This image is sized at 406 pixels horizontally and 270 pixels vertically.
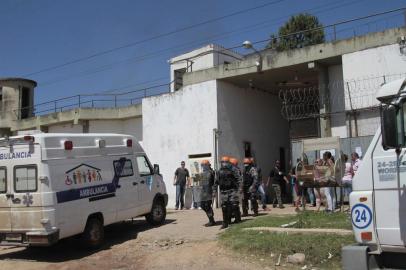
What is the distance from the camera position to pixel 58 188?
426 inches

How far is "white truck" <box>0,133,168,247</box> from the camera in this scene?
34.9 ft

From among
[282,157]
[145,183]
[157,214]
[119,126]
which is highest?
[119,126]

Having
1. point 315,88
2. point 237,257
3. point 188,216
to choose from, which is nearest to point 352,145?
point 315,88

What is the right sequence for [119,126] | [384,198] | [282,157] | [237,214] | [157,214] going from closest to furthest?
[384,198]
[237,214]
[157,214]
[282,157]
[119,126]

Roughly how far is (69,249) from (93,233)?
3.01 ft

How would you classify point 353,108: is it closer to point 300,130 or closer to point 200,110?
point 300,130

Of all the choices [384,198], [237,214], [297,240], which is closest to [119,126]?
[237,214]

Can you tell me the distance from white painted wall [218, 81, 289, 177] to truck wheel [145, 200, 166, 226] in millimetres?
5903

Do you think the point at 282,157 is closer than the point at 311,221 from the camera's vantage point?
No

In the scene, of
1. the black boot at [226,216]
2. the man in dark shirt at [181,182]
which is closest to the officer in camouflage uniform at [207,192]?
the black boot at [226,216]

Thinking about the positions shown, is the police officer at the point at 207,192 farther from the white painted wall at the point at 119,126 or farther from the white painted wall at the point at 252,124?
the white painted wall at the point at 119,126

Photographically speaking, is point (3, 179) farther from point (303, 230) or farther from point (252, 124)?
point (252, 124)

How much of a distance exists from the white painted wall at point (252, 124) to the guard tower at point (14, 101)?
15.5m

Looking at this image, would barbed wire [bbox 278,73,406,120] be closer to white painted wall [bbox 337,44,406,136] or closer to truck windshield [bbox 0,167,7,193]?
white painted wall [bbox 337,44,406,136]
